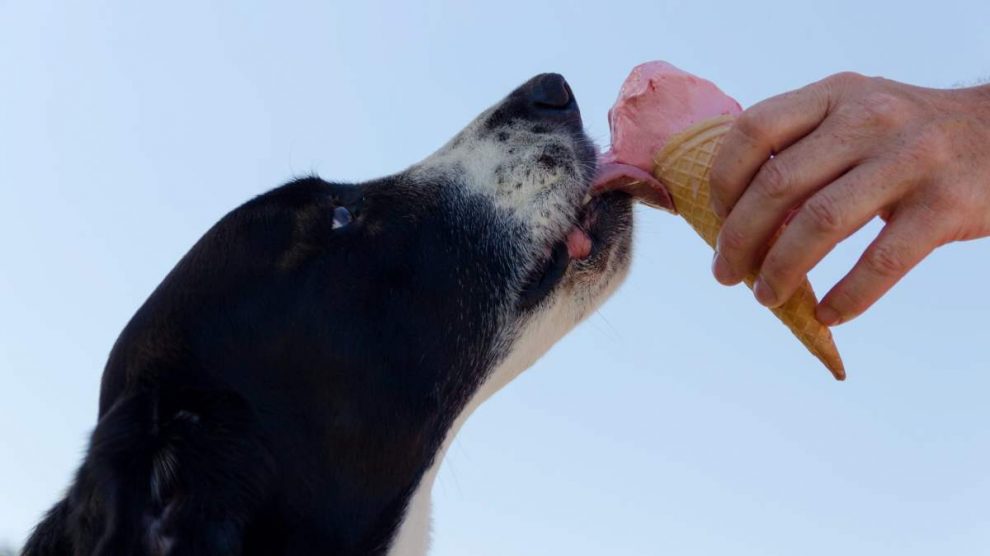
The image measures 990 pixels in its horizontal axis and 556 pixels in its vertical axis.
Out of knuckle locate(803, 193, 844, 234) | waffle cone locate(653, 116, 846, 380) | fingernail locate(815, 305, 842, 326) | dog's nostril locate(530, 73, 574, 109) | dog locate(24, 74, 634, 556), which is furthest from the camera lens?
dog's nostril locate(530, 73, 574, 109)

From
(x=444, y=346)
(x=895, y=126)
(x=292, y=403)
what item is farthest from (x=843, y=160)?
(x=292, y=403)

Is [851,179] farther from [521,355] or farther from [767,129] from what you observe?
[521,355]

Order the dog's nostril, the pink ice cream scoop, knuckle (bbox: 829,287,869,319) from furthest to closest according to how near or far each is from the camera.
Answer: the dog's nostril, the pink ice cream scoop, knuckle (bbox: 829,287,869,319)

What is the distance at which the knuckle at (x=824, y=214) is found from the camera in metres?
2.59

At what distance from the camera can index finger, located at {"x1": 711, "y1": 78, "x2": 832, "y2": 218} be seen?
8.89 ft

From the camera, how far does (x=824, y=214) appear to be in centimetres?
260

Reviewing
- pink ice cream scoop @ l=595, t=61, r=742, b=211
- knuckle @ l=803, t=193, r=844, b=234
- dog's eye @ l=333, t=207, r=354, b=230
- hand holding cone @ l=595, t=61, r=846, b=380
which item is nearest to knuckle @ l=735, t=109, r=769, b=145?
knuckle @ l=803, t=193, r=844, b=234

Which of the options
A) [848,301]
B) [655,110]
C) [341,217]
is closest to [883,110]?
[848,301]

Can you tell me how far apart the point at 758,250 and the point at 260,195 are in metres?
1.90

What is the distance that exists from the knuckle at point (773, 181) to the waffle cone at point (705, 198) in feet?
1.54

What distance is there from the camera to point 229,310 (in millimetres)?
3754

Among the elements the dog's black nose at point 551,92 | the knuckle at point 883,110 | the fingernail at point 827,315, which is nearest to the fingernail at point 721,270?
the fingernail at point 827,315

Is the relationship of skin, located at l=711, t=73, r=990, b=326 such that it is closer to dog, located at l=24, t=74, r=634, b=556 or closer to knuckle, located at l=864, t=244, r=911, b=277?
knuckle, located at l=864, t=244, r=911, b=277

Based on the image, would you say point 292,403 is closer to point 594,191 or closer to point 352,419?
point 352,419
